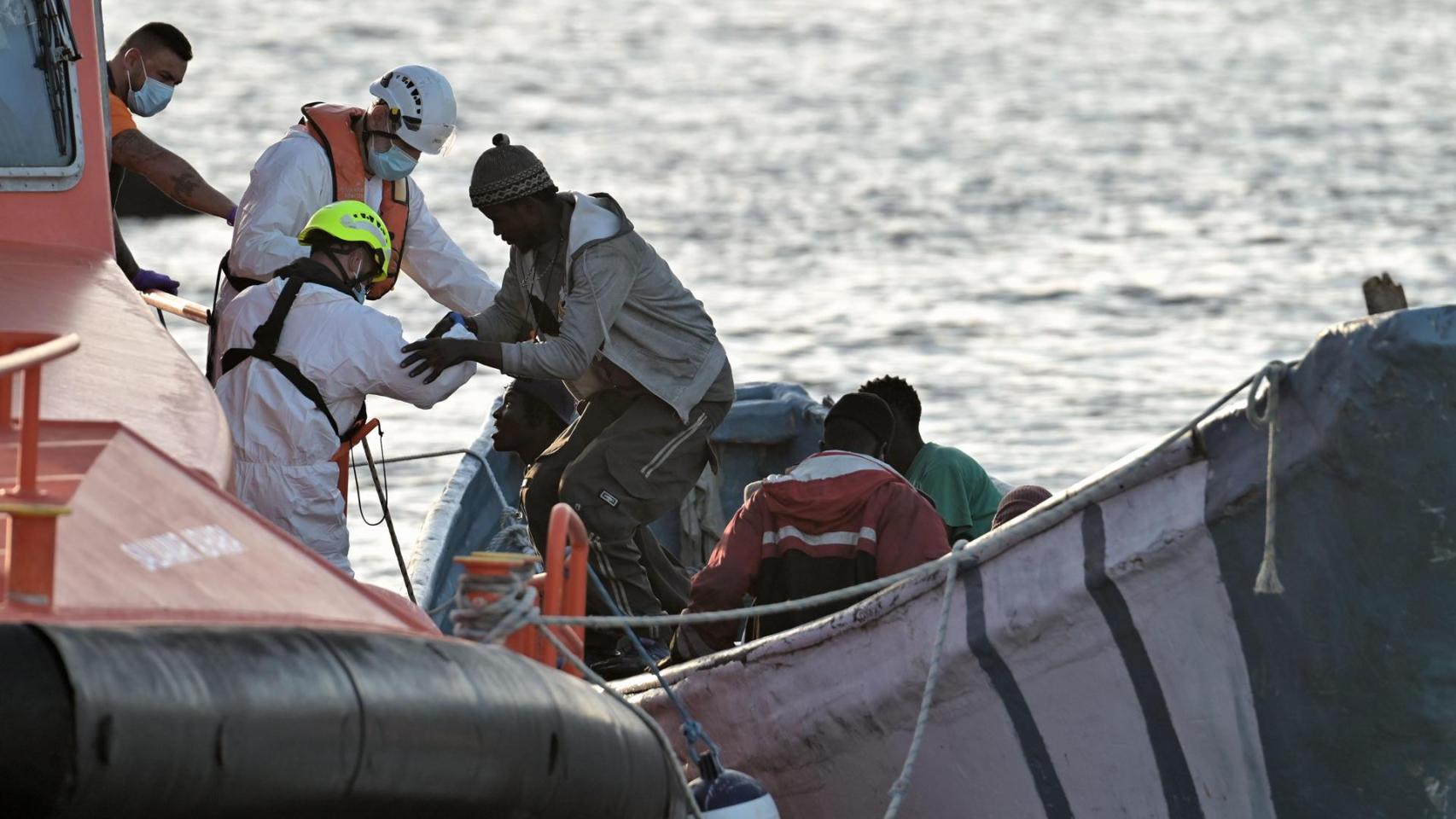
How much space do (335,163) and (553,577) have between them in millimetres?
2464

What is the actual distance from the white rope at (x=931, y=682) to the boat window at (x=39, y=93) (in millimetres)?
2493

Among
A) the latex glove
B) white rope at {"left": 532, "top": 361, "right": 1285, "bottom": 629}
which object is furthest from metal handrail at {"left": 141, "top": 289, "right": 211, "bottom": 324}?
white rope at {"left": 532, "top": 361, "right": 1285, "bottom": 629}

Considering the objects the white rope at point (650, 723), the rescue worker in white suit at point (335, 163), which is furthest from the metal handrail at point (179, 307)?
the white rope at point (650, 723)

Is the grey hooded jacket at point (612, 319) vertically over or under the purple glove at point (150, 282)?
under

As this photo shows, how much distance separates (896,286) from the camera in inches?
872

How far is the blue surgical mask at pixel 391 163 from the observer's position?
6.72m

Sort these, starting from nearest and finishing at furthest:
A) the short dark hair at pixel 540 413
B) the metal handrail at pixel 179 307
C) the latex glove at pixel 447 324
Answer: the latex glove at pixel 447 324, the metal handrail at pixel 179 307, the short dark hair at pixel 540 413

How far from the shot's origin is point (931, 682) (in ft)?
16.1

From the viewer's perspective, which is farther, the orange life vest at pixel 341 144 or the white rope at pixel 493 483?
the white rope at pixel 493 483

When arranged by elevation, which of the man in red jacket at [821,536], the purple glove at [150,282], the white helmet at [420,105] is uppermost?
the white helmet at [420,105]

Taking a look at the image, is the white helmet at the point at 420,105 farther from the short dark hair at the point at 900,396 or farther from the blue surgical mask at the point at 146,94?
the short dark hair at the point at 900,396

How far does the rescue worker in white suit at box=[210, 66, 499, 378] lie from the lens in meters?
6.59

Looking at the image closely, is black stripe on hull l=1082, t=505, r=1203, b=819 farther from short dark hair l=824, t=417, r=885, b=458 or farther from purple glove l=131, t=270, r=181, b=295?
purple glove l=131, t=270, r=181, b=295

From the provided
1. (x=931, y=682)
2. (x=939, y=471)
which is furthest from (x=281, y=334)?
(x=939, y=471)
